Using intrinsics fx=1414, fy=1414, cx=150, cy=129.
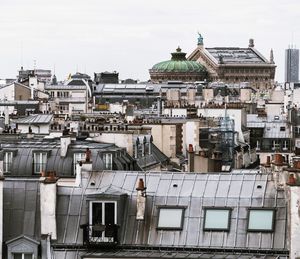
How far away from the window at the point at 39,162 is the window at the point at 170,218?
13.0m

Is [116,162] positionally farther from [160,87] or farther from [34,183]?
[160,87]

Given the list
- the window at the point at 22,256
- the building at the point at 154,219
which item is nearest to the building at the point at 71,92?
the building at the point at 154,219

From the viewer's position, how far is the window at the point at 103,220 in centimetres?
2431

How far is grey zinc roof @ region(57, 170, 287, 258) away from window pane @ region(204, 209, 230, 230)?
0.10 meters

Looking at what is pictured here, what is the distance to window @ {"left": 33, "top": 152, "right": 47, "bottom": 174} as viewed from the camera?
37.5 m

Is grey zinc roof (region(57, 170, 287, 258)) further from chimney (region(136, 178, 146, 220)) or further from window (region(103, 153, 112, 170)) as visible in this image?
window (region(103, 153, 112, 170))

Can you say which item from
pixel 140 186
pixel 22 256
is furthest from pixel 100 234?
pixel 22 256

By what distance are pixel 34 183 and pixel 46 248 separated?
1.69 m

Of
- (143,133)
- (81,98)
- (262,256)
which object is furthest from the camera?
(81,98)

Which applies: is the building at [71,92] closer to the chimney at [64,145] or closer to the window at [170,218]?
the chimney at [64,145]

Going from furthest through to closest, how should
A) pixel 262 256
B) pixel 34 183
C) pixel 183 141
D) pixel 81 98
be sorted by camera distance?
pixel 81 98 < pixel 183 141 < pixel 34 183 < pixel 262 256

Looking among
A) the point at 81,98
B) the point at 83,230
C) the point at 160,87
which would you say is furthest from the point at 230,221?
the point at 160,87

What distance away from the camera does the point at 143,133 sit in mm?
47656

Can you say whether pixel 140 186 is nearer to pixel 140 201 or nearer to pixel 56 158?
pixel 140 201
